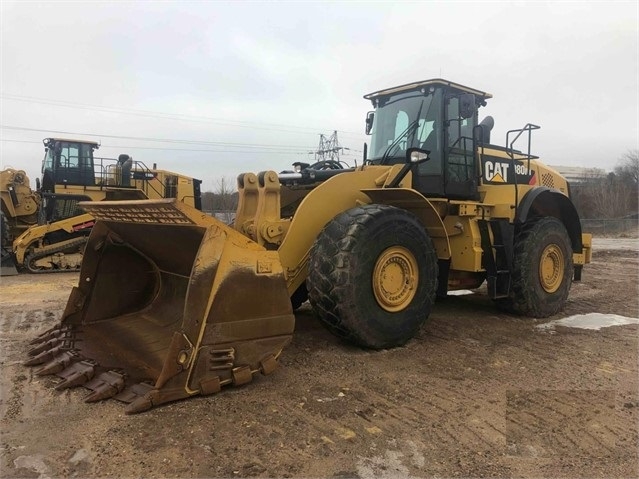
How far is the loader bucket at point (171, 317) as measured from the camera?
3.40 m

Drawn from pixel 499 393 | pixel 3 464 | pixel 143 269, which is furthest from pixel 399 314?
pixel 3 464

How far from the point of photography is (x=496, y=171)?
6.83m

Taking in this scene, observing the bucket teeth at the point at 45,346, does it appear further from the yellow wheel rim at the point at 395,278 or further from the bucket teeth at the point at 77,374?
the yellow wheel rim at the point at 395,278

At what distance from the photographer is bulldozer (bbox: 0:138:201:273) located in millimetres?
13125

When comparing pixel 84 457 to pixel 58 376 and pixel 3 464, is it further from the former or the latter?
pixel 58 376

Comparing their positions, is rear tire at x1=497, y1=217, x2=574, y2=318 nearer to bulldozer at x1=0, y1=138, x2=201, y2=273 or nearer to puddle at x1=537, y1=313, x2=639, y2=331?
puddle at x1=537, y1=313, x2=639, y2=331

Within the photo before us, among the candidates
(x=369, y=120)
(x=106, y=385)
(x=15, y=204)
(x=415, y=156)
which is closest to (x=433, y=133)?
(x=415, y=156)

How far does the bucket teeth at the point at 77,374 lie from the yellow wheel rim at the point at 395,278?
2358 millimetres

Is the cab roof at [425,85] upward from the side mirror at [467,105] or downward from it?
upward

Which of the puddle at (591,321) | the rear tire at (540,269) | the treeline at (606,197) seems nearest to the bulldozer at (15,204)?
the rear tire at (540,269)

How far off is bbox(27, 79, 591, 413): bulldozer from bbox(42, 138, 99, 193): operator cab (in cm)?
1079

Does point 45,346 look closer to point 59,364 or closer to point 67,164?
point 59,364

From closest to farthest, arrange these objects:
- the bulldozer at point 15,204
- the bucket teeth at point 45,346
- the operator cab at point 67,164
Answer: the bucket teeth at point 45,346, the operator cab at point 67,164, the bulldozer at point 15,204

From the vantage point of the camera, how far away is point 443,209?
6.03 meters
